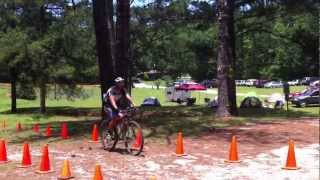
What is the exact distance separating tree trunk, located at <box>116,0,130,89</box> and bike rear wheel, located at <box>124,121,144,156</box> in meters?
7.18

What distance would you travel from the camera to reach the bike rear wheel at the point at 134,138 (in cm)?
1323

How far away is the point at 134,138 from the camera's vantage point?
13.7 metres

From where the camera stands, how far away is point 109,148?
14.1 m

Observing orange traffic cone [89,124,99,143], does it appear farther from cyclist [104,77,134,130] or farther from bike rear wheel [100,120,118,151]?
cyclist [104,77,134,130]

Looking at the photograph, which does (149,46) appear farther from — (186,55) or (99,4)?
(99,4)

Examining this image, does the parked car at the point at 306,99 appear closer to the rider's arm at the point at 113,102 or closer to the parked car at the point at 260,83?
the rider's arm at the point at 113,102

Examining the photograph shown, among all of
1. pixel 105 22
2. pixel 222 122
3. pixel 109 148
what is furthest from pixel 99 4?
pixel 109 148

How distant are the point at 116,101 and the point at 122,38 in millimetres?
8121

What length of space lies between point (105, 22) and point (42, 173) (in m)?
9.31

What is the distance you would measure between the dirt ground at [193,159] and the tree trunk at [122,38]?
4.72m

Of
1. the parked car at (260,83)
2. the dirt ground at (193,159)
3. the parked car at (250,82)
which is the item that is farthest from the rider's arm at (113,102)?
the parked car at (250,82)

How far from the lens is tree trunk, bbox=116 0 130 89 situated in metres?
20.8

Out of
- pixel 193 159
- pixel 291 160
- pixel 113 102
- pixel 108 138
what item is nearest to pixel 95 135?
pixel 108 138

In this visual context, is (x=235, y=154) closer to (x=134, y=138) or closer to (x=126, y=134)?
(x=134, y=138)
